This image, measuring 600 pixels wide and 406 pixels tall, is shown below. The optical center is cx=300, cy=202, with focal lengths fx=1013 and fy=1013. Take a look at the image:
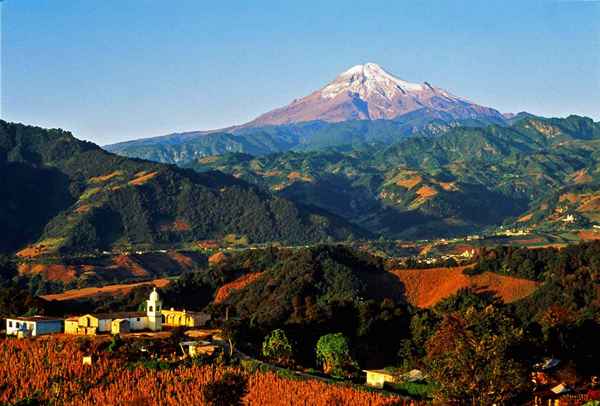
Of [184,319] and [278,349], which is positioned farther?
[184,319]

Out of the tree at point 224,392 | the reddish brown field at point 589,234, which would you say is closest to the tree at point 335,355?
the tree at point 224,392

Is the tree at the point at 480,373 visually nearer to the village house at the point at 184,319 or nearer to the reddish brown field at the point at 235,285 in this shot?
the village house at the point at 184,319

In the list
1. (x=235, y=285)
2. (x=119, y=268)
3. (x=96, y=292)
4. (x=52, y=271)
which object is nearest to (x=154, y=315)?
(x=235, y=285)

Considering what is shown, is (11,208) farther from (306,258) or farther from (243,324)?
(243,324)

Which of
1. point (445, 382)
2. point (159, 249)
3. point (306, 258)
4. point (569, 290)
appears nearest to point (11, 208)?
point (159, 249)

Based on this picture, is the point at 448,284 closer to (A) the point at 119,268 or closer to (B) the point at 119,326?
(B) the point at 119,326

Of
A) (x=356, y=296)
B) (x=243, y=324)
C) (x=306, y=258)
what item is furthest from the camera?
(x=306, y=258)
